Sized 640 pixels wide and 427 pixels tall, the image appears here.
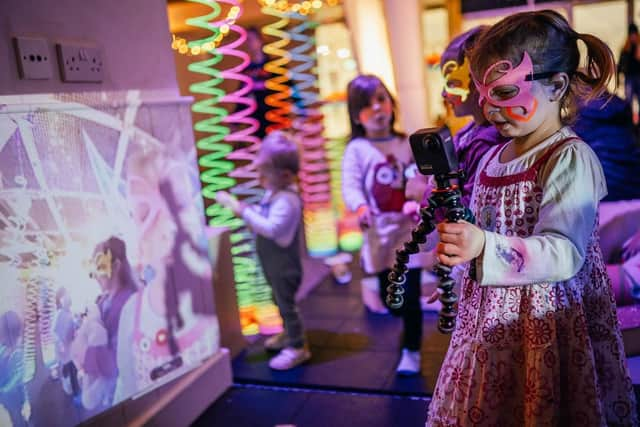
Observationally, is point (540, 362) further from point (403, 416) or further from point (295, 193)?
point (295, 193)

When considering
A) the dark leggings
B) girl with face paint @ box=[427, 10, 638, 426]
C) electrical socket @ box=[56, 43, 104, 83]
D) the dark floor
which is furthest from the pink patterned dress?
electrical socket @ box=[56, 43, 104, 83]

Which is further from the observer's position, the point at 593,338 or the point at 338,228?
the point at 338,228

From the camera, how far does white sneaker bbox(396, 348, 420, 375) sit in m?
2.53

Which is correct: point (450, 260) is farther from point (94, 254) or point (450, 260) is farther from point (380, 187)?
point (380, 187)

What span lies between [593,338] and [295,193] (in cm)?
170

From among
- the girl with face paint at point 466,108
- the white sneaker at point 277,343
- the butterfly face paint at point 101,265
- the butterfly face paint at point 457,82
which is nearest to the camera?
the girl with face paint at point 466,108

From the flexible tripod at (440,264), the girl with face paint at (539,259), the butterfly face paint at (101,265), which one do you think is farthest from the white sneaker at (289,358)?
the flexible tripod at (440,264)

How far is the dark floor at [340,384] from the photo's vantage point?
2285mm

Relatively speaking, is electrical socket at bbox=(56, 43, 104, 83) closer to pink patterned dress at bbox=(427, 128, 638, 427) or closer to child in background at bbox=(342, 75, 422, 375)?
child in background at bbox=(342, 75, 422, 375)

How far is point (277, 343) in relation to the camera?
9.77 ft

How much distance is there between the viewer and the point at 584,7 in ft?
12.9

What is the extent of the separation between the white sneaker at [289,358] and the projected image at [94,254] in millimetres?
448

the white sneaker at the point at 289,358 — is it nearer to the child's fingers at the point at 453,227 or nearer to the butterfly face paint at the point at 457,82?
the butterfly face paint at the point at 457,82

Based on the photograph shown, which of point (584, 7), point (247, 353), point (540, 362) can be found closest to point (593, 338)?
point (540, 362)
